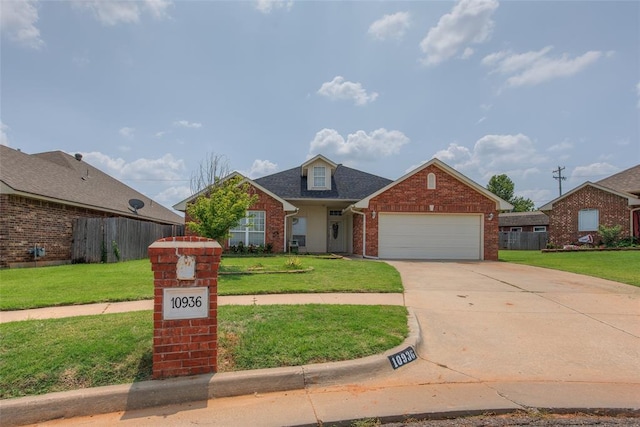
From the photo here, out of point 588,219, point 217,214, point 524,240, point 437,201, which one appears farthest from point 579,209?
point 217,214

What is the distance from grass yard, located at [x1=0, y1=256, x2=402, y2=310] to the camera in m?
7.13

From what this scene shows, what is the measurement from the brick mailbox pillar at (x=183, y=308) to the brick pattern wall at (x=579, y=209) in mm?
24529

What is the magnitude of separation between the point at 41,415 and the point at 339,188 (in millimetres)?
18555

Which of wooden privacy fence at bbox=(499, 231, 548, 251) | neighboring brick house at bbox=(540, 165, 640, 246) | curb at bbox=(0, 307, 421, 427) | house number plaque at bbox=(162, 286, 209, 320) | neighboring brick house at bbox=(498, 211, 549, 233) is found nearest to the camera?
curb at bbox=(0, 307, 421, 427)

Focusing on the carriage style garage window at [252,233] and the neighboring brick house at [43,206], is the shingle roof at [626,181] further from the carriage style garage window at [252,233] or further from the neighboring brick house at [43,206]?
A: the neighboring brick house at [43,206]

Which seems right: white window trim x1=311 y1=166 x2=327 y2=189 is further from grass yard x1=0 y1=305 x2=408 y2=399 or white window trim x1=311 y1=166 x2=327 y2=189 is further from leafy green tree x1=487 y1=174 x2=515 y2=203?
leafy green tree x1=487 y1=174 x2=515 y2=203

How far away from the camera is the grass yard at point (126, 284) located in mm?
7129

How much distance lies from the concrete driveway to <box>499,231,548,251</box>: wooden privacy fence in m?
23.0

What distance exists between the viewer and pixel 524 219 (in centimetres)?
3681

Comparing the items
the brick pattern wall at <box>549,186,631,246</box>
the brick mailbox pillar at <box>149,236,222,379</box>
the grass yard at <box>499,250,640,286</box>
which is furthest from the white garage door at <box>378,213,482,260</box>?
the brick mailbox pillar at <box>149,236,222,379</box>

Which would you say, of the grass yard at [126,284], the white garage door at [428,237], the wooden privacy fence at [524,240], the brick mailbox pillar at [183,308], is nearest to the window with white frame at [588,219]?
the wooden privacy fence at [524,240]

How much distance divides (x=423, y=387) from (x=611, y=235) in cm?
2177

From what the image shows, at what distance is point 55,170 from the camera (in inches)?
669

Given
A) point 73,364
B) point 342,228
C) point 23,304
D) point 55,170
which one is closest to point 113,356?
point 73,364
